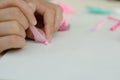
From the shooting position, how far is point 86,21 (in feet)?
3.34

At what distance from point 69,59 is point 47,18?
21 centimetres

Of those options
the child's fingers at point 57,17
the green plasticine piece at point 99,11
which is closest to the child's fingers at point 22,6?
the child's fingers at point 57,17

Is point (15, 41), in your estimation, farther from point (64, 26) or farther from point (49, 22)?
point (64, 26)

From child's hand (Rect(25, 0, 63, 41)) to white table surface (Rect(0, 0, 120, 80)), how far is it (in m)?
0.03

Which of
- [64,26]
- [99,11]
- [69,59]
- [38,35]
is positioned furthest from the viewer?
[99,11]

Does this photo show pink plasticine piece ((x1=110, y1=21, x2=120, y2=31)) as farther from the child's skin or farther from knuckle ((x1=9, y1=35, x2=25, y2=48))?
knuckle ((x1=9, y1=35, x2=25, y2=48))

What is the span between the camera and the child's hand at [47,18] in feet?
2.69

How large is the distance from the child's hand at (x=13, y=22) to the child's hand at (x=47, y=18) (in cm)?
6

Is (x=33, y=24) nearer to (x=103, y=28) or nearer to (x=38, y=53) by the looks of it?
(x=38, y=53)

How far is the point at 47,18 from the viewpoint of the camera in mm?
845

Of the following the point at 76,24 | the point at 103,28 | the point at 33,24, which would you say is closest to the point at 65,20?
the point at 76,24

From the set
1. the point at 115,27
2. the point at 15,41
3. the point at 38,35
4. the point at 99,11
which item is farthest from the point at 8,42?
the point at 99,11

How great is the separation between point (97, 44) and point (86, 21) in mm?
244

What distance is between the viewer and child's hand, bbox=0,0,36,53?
710mm
